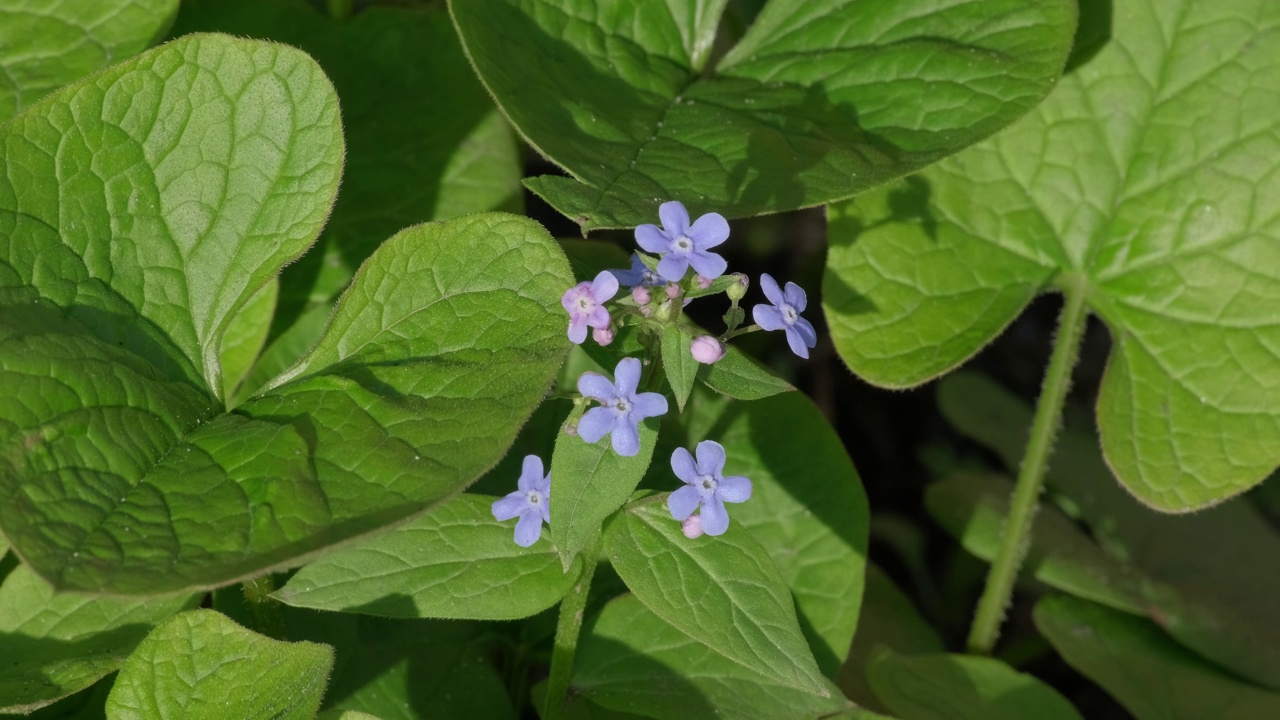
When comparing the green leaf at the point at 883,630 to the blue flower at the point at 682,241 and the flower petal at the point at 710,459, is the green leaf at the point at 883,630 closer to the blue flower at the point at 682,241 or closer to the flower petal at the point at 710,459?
the flower petal at the point at 710,459

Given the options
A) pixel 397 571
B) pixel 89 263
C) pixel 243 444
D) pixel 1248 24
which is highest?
pixel 1248 24

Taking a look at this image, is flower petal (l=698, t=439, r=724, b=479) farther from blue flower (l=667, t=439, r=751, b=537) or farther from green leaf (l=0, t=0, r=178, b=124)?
green leaf (l=0, t=0, r=178, b=124)

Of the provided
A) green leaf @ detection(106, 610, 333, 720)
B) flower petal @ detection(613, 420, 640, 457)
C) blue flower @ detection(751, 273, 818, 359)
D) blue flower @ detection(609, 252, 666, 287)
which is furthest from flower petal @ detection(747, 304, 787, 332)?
green leaf @ detection(106, 610, 333, 720)

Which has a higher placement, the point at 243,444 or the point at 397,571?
the point at 243,444

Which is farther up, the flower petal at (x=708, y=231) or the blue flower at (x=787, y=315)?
the flower petal at (x=708, y=231)

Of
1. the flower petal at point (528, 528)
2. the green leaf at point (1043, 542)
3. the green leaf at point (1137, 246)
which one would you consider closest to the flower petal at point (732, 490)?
the flower petal at point (528, 528)

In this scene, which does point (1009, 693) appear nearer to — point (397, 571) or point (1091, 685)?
point (1091, 685)

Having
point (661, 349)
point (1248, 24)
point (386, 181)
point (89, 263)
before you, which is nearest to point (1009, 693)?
point (661, 349)
